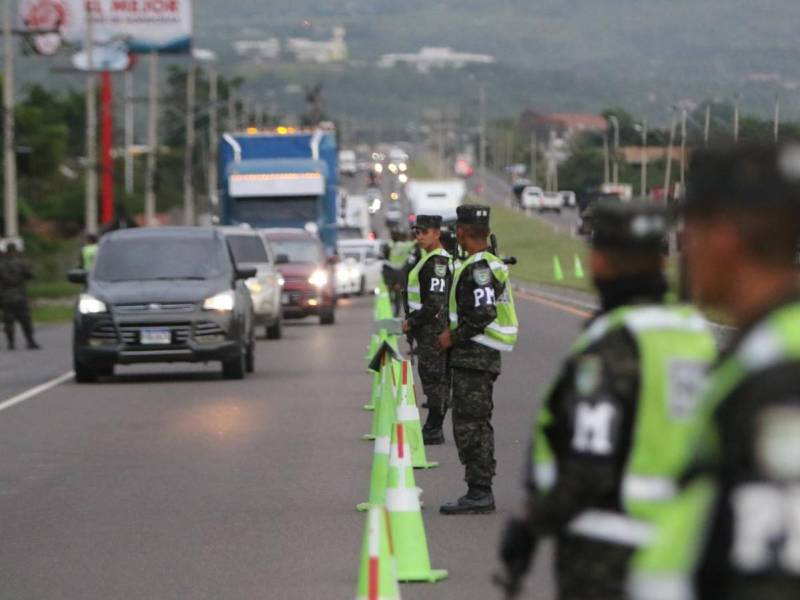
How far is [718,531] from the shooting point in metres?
3.49

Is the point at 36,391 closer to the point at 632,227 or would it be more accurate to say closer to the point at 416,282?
the point at 416,282

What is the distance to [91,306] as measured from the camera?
24891 mm

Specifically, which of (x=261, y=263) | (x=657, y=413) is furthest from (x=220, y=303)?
(x=657, y=413)

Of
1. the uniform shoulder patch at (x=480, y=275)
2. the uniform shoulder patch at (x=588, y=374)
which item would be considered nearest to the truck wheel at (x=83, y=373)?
the uniform shoulder patch at (x=480, y=275)

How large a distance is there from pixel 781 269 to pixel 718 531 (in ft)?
1.55

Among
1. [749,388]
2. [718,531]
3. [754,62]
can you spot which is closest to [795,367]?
[749,388]

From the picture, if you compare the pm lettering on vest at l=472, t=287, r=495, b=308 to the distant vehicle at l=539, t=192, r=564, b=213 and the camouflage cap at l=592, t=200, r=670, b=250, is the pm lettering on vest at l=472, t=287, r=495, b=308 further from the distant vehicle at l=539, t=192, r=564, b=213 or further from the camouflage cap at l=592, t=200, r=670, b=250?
the distant vehicle at l=539, t=192, r=564, b=213

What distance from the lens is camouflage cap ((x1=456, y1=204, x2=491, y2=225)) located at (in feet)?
41.4

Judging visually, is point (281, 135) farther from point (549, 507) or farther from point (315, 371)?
point (549, 507)

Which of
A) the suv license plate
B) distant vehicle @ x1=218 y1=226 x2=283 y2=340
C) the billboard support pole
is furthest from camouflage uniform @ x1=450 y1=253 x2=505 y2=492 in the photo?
the billboard support pole

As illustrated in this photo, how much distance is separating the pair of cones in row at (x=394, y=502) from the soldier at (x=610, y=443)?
7.90 feet

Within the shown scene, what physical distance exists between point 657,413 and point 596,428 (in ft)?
0.47

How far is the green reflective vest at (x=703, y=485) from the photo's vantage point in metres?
3.48

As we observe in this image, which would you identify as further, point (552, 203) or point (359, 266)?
point (552, 203)
